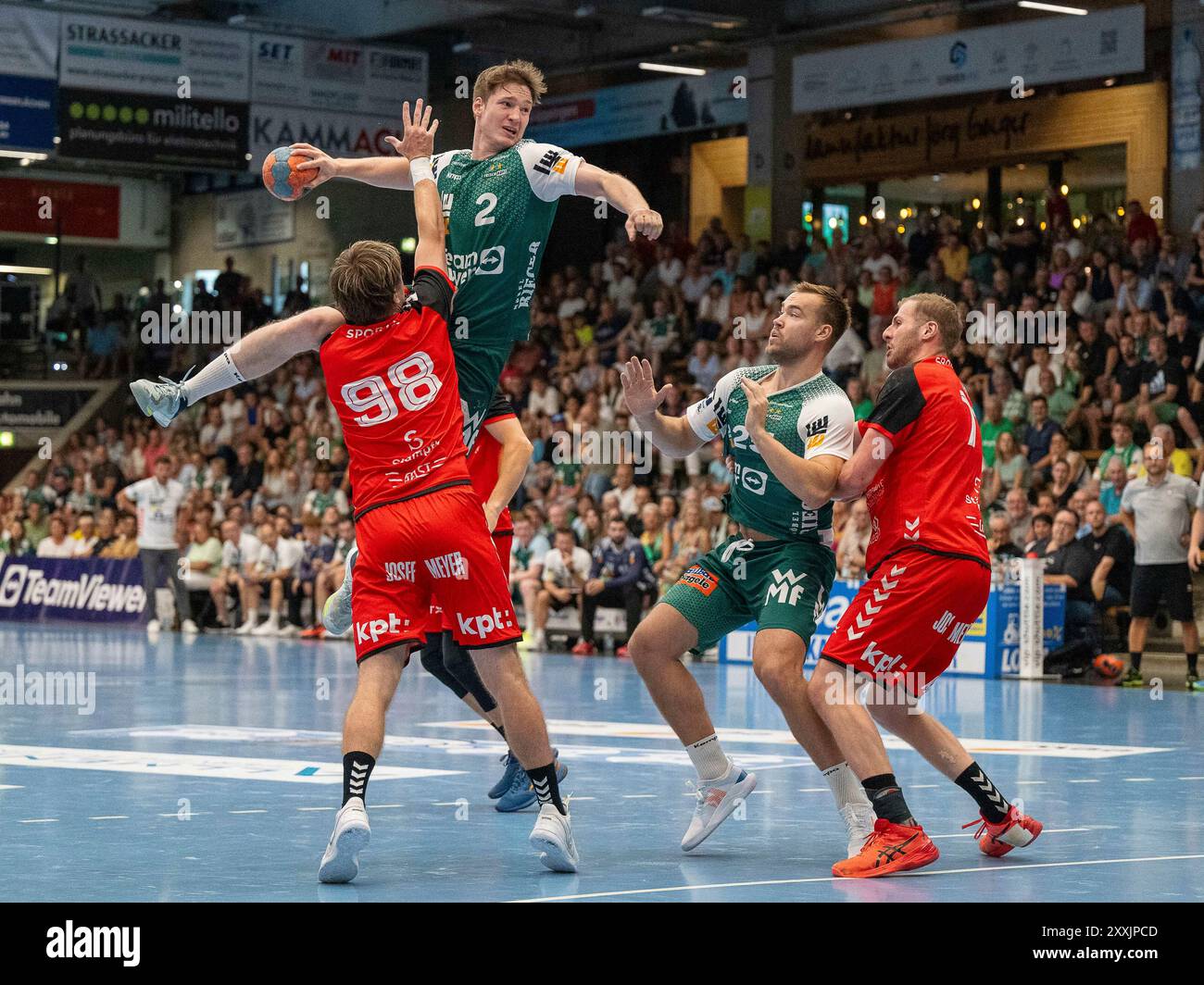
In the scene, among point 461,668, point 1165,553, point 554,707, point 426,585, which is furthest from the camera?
point 1165,553

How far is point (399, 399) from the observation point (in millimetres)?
6316

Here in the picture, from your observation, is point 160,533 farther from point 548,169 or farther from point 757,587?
point 757,587

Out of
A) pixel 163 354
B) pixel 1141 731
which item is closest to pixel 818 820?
pixel 1141 731

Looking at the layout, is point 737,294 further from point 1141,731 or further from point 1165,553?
point 1141,731

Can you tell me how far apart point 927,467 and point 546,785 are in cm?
184

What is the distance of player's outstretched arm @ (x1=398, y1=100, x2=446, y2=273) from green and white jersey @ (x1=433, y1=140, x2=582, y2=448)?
18.4 inches

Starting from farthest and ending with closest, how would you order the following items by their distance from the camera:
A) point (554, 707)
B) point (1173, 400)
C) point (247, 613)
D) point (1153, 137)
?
1. point (1153, 137)
2. point (247, 613)
3. point (1173, 400)
4. point (554, 707)

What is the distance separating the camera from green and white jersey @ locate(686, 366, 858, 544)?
6832mm

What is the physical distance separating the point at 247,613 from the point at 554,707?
10.7 metres

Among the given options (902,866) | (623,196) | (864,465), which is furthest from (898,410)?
(902,866)

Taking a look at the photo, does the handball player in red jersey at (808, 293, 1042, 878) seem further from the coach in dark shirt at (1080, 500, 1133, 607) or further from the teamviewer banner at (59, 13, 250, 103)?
the teamviewer banner at (59, 13, 250, 103)

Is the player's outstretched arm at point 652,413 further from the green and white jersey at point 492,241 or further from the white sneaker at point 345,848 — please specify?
the white sneaker at point 345,848

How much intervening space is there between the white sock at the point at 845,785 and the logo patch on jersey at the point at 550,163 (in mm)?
2607

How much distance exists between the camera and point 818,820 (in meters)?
7.70
